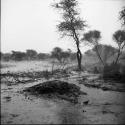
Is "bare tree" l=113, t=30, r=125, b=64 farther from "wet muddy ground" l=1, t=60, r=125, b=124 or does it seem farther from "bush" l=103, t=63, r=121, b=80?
"wet muddy ground" l=1, t=60, r=125, b=124

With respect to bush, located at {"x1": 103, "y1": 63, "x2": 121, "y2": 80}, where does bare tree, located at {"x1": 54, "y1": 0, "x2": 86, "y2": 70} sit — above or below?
above

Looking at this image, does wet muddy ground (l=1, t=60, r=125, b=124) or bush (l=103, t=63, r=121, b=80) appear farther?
bush (l=103, t=63, r=121, b=80)

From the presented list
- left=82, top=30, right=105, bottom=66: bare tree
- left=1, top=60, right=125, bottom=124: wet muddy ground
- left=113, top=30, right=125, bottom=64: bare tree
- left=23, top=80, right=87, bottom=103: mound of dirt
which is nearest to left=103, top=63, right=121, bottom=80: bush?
left=1, top=60, right=125, bottom=124: wet muddy ground

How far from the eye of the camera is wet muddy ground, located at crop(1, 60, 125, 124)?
15.7 feet

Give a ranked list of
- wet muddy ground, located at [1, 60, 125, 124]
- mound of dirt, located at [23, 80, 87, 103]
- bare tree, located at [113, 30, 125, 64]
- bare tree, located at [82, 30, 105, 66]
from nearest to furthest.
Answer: wet muddy ground, located at [1, 60, 125, 124] < mound of dirt, located at [23, 80, 87, 103] < bare tree, located at [113, 30, 125, 64] < bare tree, located at [82, 30, 105, 66]

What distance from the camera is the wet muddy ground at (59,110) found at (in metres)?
4.80

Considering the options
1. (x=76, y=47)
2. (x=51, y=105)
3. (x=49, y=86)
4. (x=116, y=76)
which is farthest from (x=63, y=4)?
(x=51, y=105)

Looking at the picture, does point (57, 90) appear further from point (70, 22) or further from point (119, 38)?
point (119, 38)

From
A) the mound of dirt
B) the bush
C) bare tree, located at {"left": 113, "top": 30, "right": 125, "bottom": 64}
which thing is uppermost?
bare tree, located at {"left": 113, "top": 30, "right": 125, "bottom": 64}

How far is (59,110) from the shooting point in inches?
223

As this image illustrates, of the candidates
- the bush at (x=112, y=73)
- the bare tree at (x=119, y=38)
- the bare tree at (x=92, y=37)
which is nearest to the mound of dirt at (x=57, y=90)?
the bush at (x=112, y=73)

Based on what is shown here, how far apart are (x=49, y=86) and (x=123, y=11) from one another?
40.0 ft

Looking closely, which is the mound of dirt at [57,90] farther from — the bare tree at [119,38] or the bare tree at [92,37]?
the bare tree at [92,37]

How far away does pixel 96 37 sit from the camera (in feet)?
96.7
